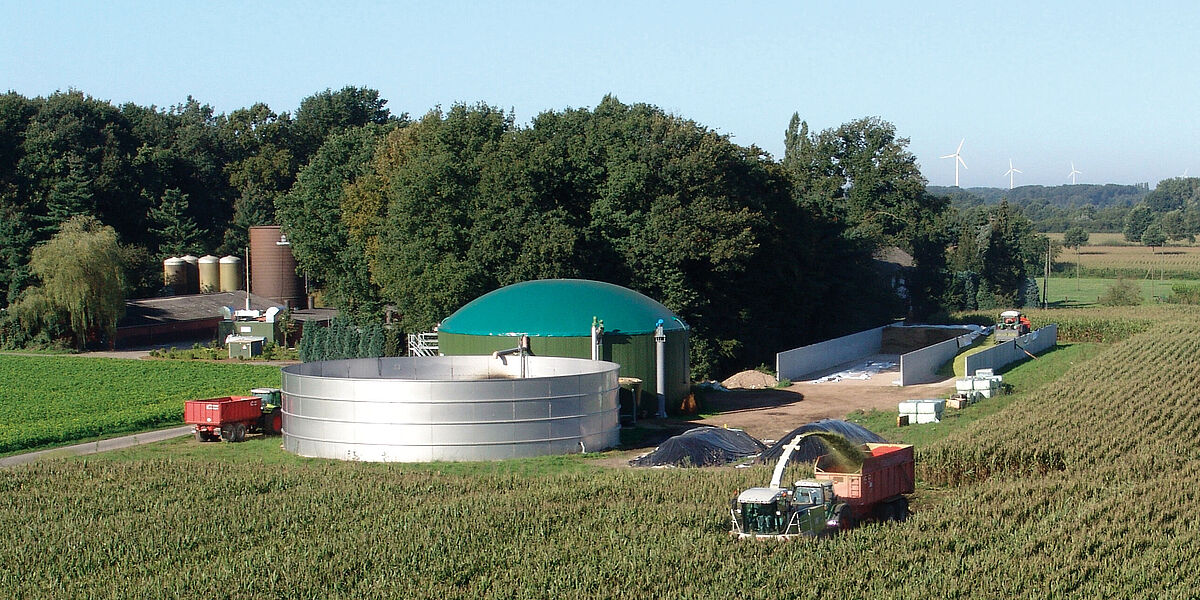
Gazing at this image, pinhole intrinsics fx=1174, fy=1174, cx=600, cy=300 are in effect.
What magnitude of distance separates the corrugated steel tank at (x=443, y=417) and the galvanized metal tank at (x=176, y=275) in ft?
195

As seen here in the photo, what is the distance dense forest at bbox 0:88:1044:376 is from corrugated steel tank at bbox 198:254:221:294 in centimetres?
322

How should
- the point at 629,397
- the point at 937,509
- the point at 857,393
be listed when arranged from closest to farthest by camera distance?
the point at 937,509 → the point at 629,397 → the point at 857,393

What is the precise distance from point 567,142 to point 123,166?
53.4 metres

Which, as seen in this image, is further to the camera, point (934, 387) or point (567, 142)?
point (567, 142)

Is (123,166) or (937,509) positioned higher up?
(123,166)

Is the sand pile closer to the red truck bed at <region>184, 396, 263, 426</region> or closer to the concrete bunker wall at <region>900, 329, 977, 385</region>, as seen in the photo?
the concrete bunker wall at <region>900, 329, 977, 385</region>

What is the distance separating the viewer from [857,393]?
44562 millimetres

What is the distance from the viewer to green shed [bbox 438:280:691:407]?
1485 inches

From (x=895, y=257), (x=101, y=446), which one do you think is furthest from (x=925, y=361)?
(x=895, y=257)

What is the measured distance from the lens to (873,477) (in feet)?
69.2

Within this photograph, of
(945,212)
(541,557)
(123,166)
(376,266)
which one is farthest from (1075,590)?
(123,166)

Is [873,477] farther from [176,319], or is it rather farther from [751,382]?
[176,319]

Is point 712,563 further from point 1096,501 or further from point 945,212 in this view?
point 945,212

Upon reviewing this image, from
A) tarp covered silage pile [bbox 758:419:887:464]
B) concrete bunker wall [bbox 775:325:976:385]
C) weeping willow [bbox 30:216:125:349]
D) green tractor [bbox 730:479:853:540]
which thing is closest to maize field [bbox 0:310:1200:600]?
green tractor [bbox 730:479:853:540]
